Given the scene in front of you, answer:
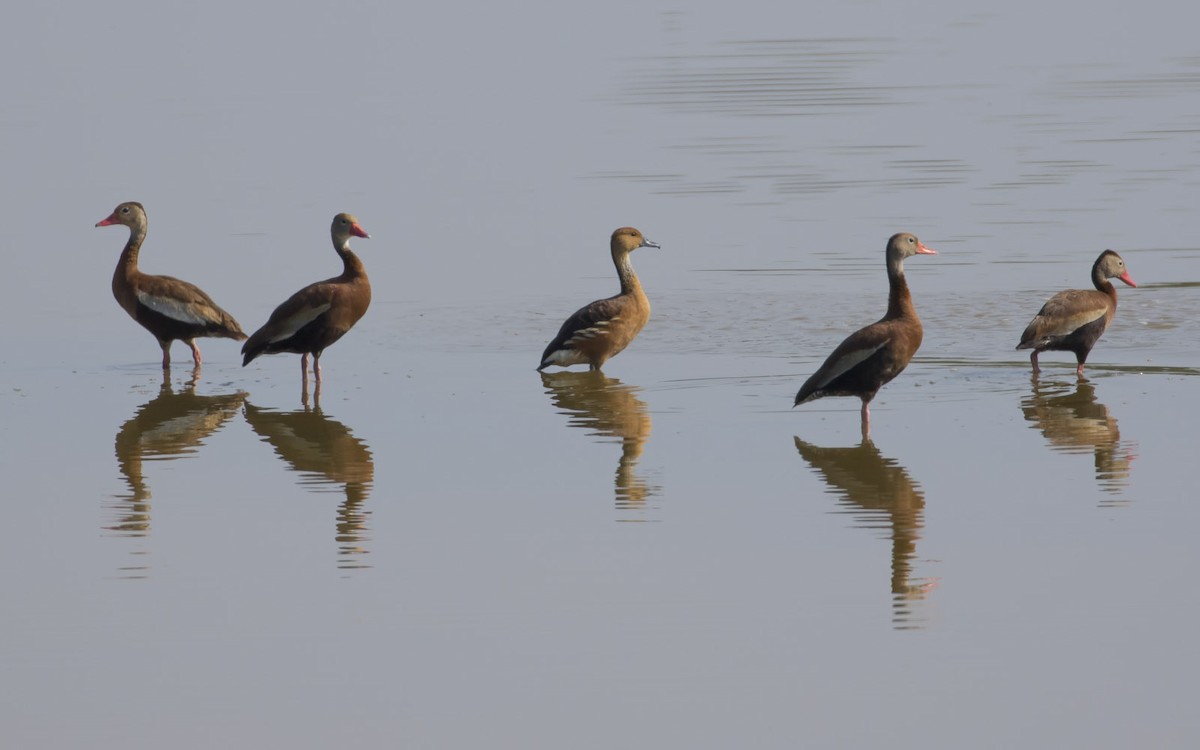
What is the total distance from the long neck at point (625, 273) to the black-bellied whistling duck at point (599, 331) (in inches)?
0.4

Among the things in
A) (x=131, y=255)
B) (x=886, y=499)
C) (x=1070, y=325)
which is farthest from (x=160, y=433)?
(x=1070, y=325)

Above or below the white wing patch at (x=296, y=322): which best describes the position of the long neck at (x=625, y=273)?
above

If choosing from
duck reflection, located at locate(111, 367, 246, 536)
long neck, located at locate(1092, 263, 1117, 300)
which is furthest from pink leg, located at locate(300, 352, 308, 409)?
long neck, located at locate(1092, 263, 1117, 300)

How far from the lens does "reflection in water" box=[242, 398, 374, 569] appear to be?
10141mm

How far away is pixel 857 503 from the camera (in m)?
10.6

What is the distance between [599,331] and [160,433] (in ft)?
12.3

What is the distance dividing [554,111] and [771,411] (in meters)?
16.6

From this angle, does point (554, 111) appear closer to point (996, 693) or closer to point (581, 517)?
point (581, 517)

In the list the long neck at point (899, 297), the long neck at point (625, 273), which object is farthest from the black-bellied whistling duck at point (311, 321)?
the long neck at point (899, 297)

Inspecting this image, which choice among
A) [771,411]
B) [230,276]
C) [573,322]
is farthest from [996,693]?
[230,276]

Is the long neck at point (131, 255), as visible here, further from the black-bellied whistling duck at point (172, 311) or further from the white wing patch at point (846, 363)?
the white wing patch at point (846, 363)

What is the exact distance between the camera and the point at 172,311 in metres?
15.9

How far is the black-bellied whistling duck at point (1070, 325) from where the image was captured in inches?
578

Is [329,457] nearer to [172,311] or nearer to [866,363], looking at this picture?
[866,363]
